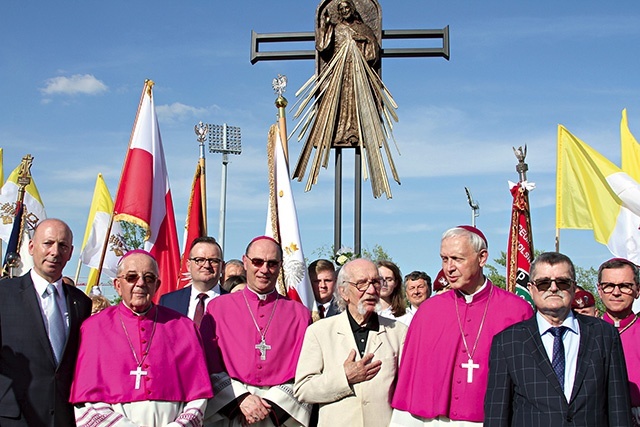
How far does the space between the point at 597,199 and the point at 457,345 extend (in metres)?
4.58

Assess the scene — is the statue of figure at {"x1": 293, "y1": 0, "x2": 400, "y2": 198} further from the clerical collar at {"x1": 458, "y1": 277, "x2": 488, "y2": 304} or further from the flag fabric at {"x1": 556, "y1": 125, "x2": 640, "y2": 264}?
the clerical collar at {"x1": 458, "y1": 277, "x2": 488, "y2": 304}

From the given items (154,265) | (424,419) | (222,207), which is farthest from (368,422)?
(222,207)

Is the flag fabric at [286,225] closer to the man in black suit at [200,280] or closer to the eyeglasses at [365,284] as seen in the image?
the man in black suit at [200,280]

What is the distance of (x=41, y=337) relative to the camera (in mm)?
4738

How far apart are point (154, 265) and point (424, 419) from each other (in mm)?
1850

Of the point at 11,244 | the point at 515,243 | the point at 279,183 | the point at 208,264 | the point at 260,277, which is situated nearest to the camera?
the point at 260,277

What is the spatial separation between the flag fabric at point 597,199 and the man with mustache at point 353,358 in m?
4.14


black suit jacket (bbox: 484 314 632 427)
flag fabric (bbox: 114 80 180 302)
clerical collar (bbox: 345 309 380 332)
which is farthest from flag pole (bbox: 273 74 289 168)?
black suit jacket (bbox: 484 314 632 427)

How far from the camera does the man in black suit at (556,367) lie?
12.9 feet

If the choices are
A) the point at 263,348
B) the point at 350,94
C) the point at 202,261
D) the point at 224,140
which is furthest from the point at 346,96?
the point at 224,140

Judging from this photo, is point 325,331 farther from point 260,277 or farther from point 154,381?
point 154,381

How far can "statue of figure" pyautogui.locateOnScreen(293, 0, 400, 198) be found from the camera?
993cm

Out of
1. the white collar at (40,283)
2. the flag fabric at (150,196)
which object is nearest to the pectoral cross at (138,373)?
the white collar at (40,283)

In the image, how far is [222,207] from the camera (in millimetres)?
29078
